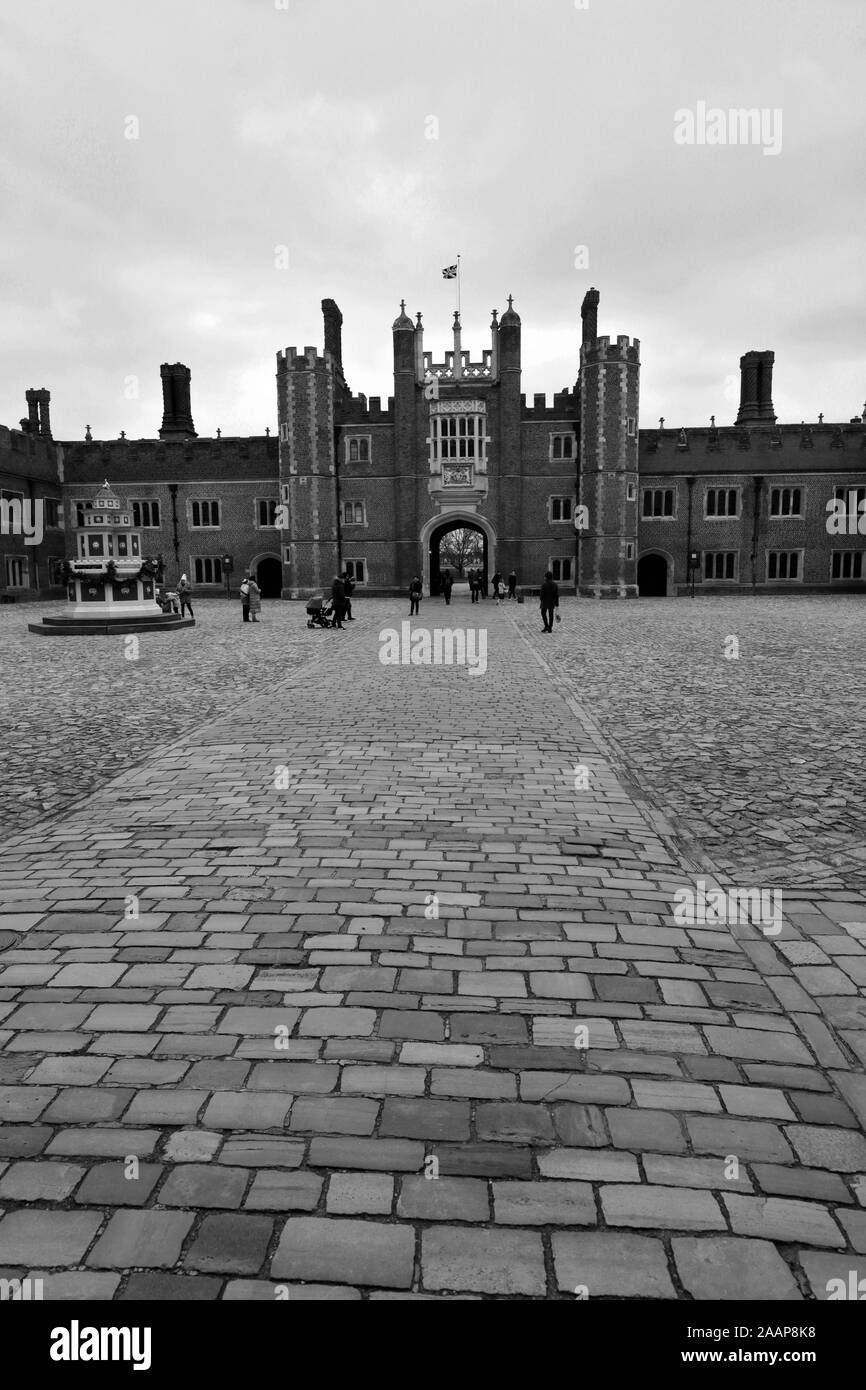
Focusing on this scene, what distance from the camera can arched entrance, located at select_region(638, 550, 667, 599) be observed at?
44000mm

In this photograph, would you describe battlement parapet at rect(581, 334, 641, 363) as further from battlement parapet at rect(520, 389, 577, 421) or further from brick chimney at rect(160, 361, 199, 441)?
brick chimney at rect(160, 361, 199, 441)

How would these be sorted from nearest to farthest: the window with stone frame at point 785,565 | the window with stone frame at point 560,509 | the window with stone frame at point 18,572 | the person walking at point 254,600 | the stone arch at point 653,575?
1. the person walking at point 254,600
2. the window with stone frame at point 18,572
3. the window with stone frame at point 560,509
4. the window with stone frame at point 785,565
5. the stone arch at point 653,575

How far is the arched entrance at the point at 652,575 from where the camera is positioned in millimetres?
44000

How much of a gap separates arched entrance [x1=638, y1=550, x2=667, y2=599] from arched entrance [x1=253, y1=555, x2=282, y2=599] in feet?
63.3

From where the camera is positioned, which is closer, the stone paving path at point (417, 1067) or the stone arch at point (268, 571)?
the stone paving path at point (417, 1067)

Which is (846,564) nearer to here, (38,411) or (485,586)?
(485,586)

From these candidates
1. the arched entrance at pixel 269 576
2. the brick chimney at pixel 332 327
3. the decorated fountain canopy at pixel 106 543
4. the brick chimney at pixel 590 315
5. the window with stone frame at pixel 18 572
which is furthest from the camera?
the arched entrance at pixel 269 576

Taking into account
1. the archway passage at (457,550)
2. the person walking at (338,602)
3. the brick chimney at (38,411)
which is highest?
the brick chimney at (38,411)

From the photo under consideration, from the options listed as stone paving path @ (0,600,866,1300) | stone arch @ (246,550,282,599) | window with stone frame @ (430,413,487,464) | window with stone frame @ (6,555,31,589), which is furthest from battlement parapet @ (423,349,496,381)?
stone paving path @ (0,600,866,1300)

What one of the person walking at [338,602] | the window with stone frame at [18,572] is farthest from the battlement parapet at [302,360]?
the person walking at [338,602]

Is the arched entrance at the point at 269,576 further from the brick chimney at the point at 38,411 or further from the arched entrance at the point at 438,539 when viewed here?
the brick chimney at the point at 38,411

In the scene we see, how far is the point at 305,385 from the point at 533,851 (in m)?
38.5

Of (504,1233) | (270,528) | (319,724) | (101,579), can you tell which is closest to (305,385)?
(270,528)
